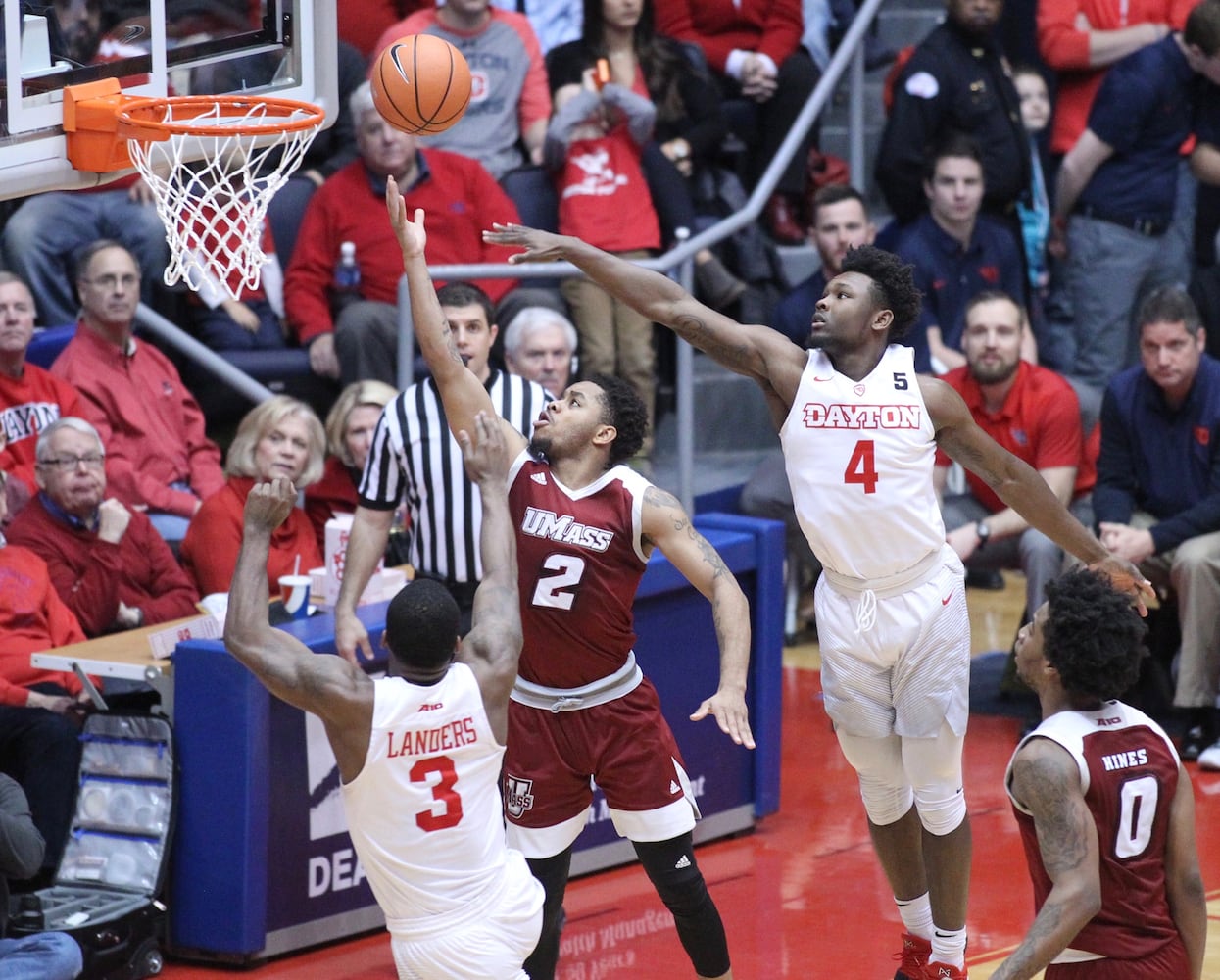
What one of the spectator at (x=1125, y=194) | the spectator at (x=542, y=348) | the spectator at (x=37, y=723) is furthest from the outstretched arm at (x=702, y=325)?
the spectator at (x=1125, y=194)

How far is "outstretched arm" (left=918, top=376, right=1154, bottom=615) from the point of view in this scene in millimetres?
5973

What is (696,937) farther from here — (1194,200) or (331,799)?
(1194,200)

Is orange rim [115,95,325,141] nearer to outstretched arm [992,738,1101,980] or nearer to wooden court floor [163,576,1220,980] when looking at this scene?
wooden court floor [163,576,1220,980]

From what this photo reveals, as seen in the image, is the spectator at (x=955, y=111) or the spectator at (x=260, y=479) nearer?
the spectator at (x=260, y=479)

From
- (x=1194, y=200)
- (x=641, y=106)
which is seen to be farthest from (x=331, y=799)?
(x=1194, y=200)

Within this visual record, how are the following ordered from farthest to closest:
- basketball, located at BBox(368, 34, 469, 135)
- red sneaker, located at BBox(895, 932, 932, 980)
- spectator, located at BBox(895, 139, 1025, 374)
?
spectator, located at BBox(895, 139, 1025, 374) → basketball, located at BBox(368, 34, 469, 135) → red sneaker, located at BBox(895, 932, 932, 980)

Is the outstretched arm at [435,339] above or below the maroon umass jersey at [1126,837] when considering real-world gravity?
above

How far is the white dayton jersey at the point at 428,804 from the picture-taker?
4.76 m

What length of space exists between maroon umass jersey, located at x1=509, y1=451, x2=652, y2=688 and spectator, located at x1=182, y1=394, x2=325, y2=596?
91.7 inches

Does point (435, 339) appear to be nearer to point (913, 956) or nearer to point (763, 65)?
point (913, 956)

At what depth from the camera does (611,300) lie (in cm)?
980

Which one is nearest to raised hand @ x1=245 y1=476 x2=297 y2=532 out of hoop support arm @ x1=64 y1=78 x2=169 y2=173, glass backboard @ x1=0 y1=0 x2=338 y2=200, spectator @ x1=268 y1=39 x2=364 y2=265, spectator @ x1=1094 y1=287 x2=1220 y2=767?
glass backboard @ x1=0 y1=0 x2=338 y2=200

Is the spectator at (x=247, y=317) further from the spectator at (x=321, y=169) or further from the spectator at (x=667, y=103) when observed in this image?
the spectator at (x=667, y=103)

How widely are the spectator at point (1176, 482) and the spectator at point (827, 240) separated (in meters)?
1.59
